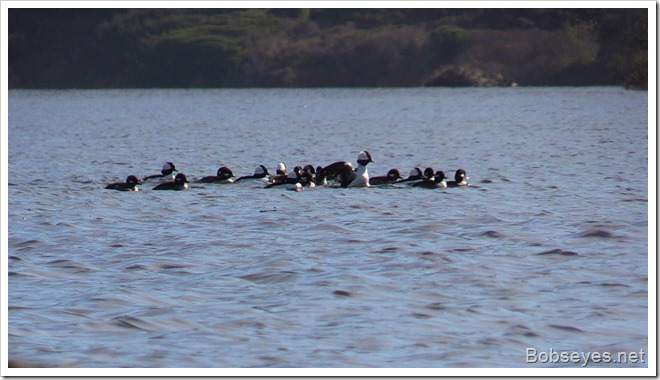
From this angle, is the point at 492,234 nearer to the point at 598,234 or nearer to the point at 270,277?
the point at 598,234

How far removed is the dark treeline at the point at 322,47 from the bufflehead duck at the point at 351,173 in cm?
4294

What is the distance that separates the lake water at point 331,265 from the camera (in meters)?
9.78

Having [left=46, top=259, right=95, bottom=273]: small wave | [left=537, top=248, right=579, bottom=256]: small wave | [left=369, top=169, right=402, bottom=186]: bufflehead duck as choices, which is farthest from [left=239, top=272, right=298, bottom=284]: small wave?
[left=369, top=169, right=402, bottom=186]: bufflehead duck

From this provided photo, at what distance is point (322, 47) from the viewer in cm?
10650

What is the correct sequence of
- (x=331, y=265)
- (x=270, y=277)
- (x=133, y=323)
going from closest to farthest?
1. (x=133, y=323)
2. (x=270, y=277)
3. (x=331, y=265)

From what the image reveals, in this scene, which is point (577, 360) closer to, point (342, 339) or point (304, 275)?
point (342, 339)

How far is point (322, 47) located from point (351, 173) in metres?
85.3

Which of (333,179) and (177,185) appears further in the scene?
(333,179)

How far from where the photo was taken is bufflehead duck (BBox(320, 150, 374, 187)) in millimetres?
21828

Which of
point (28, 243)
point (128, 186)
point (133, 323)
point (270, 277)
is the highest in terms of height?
point (128, 186)

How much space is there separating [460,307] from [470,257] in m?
2.66

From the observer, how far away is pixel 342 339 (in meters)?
9.89

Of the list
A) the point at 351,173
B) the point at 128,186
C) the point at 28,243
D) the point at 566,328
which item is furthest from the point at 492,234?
the point at 128,186

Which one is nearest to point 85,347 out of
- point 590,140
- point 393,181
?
point 393,181
